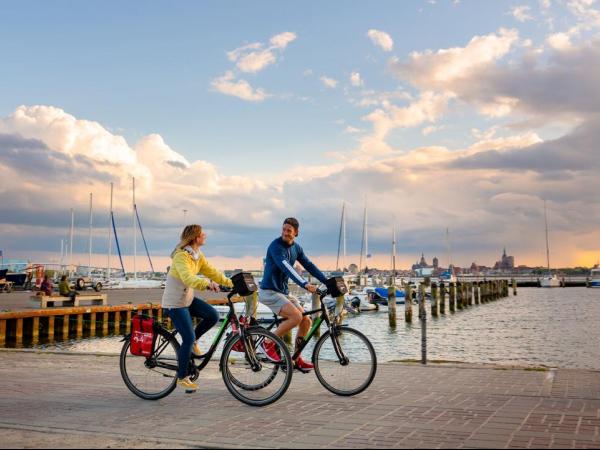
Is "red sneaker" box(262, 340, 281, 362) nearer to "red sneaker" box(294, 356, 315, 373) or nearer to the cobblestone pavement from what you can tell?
the cobblestone pavement

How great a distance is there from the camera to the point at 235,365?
289 inches

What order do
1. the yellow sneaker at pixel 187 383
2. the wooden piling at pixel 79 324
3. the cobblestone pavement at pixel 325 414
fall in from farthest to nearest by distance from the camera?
the wooden piling at pixel 79 324
the yellow sneaker at pixel 187 383
the cobblestone pavement at pixel 325 414

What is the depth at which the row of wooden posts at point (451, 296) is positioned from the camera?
38.7 meters

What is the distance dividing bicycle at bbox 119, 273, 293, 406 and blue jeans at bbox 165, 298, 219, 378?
0.11m

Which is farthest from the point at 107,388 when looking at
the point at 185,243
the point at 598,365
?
the point at 598,365

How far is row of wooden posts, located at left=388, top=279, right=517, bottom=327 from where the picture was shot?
38688 mm

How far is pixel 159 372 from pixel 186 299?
39.1 inches

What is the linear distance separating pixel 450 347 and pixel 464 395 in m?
20.2

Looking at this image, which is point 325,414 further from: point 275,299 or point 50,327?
point 50,327

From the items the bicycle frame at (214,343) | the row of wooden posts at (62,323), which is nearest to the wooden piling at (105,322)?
the row of wooden posts at (62,323)

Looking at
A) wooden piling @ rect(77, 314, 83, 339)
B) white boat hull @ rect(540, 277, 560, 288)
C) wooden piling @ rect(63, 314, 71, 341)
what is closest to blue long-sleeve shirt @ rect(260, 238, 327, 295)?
wooden piling @ rect(63, 314, 71, 341)

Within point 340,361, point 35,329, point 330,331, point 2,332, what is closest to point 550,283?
point 35,329

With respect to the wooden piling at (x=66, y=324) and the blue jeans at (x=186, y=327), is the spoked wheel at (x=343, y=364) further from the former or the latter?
the wooden piling at (x=66, y=324)

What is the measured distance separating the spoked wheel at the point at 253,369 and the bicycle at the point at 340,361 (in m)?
0.63
